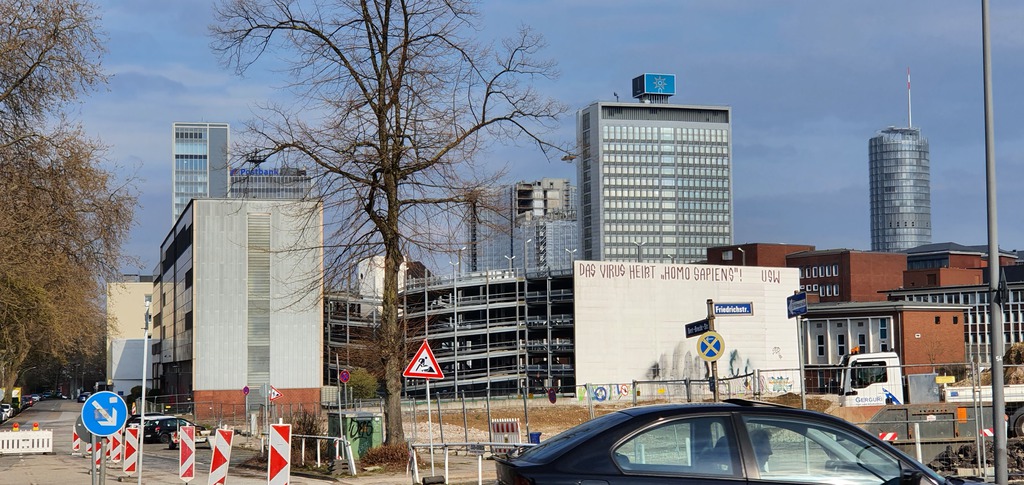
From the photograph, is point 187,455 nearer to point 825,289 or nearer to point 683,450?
point 683,450

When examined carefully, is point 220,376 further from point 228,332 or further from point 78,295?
point 78,295

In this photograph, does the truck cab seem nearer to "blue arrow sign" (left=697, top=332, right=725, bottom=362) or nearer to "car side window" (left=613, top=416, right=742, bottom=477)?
"blue arrow sign" (left=697, top=332, right=725, bottom=362)

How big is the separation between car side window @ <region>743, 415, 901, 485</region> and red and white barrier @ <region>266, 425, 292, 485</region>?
7.13m

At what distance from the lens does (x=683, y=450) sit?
8.16 metres

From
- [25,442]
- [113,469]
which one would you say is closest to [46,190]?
[113,469]

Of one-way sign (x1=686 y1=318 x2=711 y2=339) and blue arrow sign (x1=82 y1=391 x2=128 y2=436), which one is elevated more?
one-way sign (x1=686 y1=318 x2=711 y2=339)

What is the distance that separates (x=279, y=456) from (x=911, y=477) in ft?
27.0

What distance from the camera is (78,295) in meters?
29.0

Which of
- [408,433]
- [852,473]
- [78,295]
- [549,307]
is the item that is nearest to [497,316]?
[549,307]

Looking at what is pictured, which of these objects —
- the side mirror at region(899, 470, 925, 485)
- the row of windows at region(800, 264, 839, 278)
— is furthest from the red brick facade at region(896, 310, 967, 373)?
the side mirror at region(899, 470, 925, 485)

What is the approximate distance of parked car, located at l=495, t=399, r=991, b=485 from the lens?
26.4 ft

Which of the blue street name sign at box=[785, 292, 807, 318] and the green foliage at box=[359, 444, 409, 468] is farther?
the green foliage at box=[359, 444, 409, 468]

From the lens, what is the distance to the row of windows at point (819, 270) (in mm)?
138875

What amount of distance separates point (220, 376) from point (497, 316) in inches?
1474
